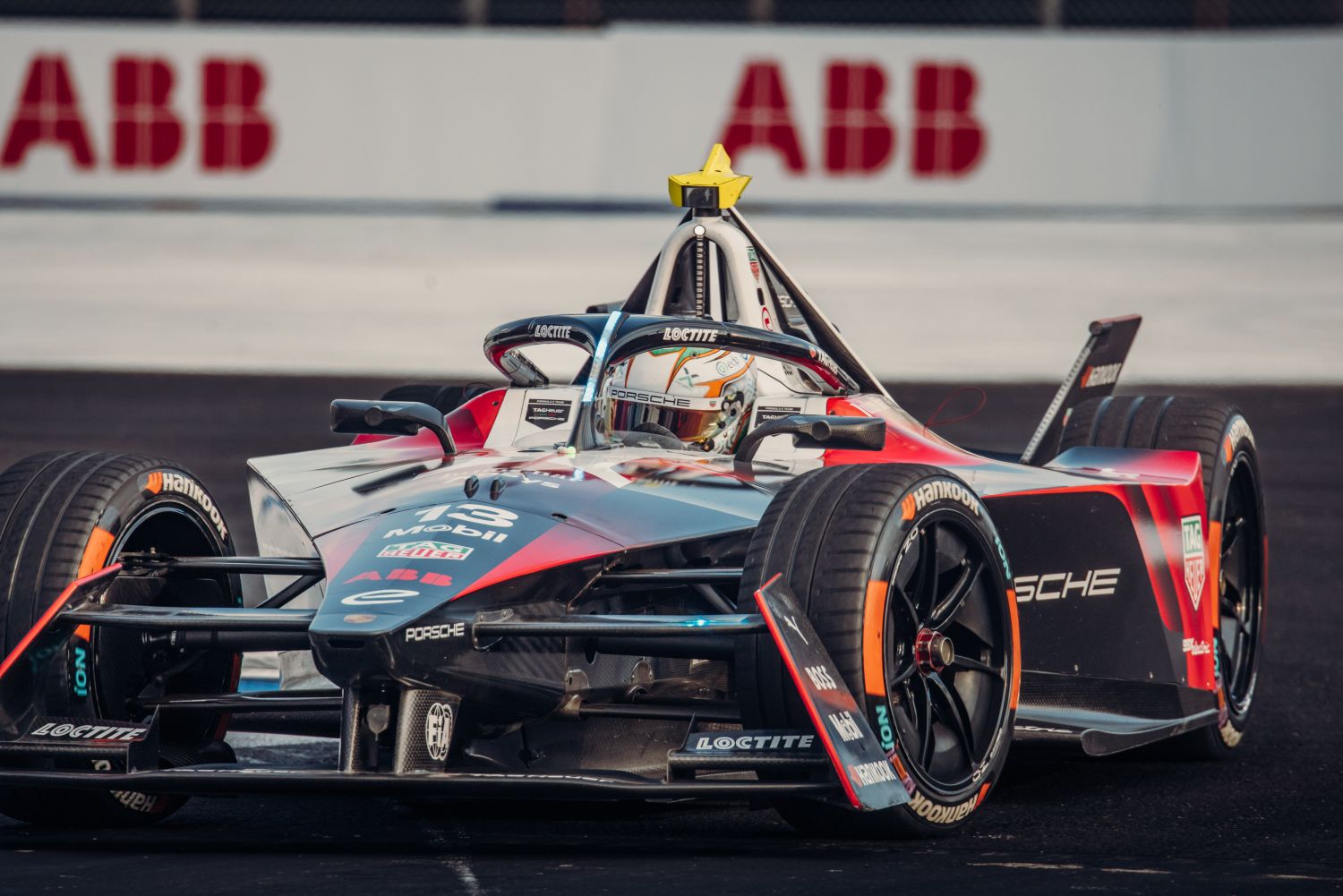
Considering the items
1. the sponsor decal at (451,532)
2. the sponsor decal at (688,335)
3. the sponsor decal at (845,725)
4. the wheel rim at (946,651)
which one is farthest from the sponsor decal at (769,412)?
the sponsor decal at (845,725)

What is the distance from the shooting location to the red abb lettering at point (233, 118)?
22.2m

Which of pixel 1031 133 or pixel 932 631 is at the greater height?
pixel 1031 133

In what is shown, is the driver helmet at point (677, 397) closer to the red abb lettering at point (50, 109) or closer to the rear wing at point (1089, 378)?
the rear wing at point (1089, 378)

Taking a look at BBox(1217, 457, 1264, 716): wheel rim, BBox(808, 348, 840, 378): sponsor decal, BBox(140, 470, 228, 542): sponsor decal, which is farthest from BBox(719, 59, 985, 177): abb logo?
BBox(140, 470, 228, 542): sponsor decal

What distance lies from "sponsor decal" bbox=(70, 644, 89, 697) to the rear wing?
132 inches

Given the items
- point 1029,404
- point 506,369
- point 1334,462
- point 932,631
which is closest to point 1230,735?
point 932,631

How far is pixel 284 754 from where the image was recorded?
771 cm

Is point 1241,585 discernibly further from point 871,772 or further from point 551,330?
point 871,772

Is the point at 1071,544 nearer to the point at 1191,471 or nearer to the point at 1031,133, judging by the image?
the point at 1191,471

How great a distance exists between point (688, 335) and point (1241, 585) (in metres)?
2.37

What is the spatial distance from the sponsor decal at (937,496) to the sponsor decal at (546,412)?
1.58m

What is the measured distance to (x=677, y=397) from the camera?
726cm

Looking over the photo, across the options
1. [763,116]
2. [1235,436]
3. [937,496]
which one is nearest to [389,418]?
[937,496]

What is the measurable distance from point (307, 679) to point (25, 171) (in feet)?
54.6
